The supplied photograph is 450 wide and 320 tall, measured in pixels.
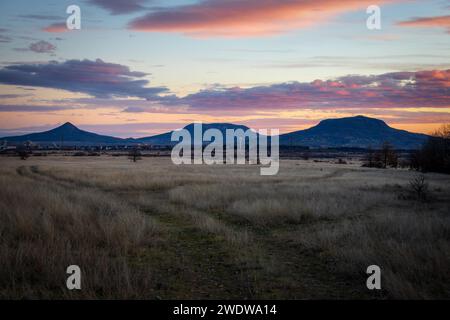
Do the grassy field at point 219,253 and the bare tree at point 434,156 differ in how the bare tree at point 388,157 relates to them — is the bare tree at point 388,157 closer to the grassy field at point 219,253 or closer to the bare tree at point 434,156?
the bare tree at point 434,156

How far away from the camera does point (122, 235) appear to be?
1080cm

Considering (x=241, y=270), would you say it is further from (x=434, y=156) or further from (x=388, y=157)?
(x=388, y=157)

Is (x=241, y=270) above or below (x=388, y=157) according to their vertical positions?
below

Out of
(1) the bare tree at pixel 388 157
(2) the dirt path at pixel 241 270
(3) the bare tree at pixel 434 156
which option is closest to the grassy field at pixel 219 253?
(2) the dirt path at pixel 241 270

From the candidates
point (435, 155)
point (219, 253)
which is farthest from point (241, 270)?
point (435, 155)

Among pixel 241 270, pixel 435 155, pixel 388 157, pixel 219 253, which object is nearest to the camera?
pixel 241 270

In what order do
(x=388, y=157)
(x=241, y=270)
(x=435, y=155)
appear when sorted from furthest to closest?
(x=388, y=157) < (x=435, y=155) < (x=241, y=270)

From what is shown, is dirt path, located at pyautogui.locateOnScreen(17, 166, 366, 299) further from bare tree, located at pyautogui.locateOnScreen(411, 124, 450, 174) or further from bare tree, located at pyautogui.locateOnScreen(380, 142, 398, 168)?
bare tree, located at pyautogui.locateOnScreen(380, 142, 398, 168)

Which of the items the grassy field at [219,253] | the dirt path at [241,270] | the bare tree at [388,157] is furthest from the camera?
the bare tree at [388,157]

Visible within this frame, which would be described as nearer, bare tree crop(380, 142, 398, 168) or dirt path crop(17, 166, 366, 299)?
dirt path crop(17, 166, 366, 299)

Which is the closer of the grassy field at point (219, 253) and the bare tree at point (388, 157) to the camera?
the grassy field at point (219, 253)

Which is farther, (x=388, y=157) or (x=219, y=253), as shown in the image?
(x=388, y=157)

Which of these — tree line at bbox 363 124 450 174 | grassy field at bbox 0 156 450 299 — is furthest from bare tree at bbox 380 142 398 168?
grassy field at bbox 0 156 450 299

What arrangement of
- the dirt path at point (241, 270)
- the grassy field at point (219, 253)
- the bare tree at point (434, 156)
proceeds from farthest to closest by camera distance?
the bare tree at point (434, 156) → the dirt path at point (241, 270) → the grassy field at point (219, 253)
